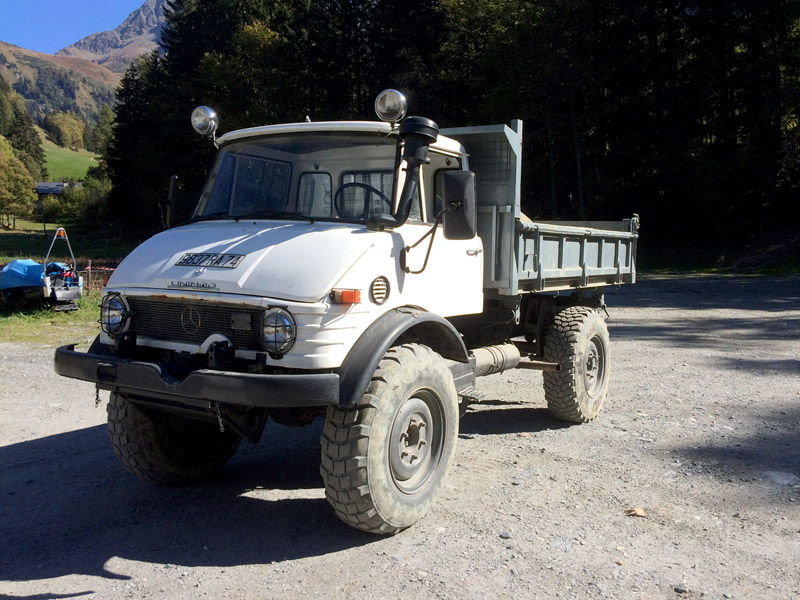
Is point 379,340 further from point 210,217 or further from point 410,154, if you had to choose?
point 210,217

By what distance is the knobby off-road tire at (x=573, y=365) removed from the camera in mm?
6742

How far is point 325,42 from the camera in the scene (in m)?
42.5

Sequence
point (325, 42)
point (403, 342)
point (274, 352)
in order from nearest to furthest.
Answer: point (274, 352) < point (403, 342) < point (325, 42)

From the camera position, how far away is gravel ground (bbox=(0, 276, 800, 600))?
12.5 feet

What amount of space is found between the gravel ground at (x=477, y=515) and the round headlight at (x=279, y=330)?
1.24m

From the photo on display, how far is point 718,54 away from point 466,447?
98.8ft

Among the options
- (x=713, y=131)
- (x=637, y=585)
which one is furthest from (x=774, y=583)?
(x=713, y=131)

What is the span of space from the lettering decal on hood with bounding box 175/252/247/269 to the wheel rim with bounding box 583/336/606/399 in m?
4.01

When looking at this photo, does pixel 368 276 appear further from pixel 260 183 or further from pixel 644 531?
pixel 644 531

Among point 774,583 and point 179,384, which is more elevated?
point 179,384

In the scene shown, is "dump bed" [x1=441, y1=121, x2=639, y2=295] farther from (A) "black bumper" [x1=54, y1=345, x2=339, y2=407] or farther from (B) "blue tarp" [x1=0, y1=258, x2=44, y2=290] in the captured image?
(B) "blue tarp" [x1=0, y1=258, x2=44, y2=290]

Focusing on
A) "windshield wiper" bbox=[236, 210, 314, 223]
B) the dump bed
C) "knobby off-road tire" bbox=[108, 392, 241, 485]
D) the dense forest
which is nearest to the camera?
"windshield wiper" bbox=[236, 210, 314, 223]

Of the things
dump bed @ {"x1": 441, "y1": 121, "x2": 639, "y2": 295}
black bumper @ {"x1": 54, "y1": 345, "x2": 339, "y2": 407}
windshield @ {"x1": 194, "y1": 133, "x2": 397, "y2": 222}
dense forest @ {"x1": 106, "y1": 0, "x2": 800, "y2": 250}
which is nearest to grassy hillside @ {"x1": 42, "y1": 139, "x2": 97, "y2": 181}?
dense forest @ {"x1": 106, "y1": 0, "x2": 800, "y2": 250}

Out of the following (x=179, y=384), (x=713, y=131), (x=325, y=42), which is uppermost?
(x=325, y=42)
